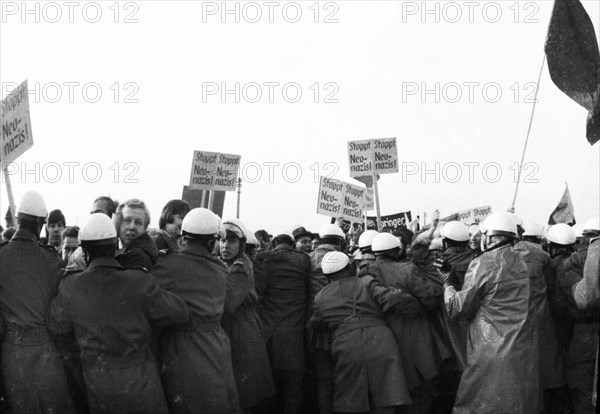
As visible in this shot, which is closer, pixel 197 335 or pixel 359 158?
pixel 197 335

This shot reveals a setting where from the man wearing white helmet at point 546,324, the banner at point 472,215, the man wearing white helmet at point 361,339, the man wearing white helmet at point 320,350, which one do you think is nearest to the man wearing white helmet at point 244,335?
the man wearing white helmet at point 361,339

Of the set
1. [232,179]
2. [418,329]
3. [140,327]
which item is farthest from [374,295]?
[232,179]

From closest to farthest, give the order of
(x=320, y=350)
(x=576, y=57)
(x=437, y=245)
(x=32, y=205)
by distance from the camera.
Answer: (x=32, y=205)
(x=576, y=57)
(x=320, y=350)
(x=437, y=245)

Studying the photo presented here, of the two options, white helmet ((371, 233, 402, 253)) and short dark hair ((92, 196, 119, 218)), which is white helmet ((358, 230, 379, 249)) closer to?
white helmet ((371, 233, 402, 253))

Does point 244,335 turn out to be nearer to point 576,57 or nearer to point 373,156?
point 576,57

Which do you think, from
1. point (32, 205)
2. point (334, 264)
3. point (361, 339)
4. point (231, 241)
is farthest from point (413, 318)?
point (32, 205)

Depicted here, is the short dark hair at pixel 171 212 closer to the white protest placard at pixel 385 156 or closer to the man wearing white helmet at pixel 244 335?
the man wearing white helmet at pixel 244 335

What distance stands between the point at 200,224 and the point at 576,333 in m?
4.34

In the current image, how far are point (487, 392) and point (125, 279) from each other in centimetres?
361

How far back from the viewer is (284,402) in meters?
8.64

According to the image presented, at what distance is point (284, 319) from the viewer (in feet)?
Result: 27.8

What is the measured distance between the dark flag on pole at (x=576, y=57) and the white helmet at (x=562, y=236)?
9.59ft

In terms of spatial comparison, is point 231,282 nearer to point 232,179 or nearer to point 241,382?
point 241,382

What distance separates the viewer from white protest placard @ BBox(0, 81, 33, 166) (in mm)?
7645
